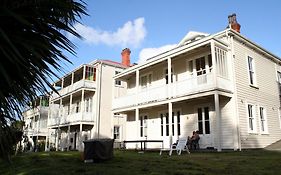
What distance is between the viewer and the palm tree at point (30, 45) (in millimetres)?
2197

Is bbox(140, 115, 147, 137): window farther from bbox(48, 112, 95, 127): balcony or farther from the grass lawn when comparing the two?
the grass lawn

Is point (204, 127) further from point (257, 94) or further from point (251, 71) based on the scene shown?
point (251, 71)

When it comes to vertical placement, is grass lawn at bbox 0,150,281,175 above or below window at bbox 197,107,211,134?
below

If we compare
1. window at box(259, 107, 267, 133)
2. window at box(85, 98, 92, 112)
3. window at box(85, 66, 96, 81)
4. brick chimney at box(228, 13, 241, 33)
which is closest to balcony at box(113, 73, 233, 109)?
window at box(259, 107, 267, 133)

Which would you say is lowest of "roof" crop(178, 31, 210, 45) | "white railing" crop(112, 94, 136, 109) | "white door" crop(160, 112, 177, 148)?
"white door" crop(160, 112, 177, 148)

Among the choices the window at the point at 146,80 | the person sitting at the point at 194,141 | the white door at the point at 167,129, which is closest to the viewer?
the person sitting at the point at 194,141

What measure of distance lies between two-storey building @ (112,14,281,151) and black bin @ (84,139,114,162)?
6142 millimetres

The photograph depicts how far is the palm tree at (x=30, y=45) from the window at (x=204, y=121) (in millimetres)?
15605

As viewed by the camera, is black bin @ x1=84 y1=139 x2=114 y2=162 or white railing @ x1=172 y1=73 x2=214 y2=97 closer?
black bin @ x1=84 y1=139 x2=114 y2=162

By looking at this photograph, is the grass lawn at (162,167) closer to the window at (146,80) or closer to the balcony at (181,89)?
the balcony at (181,89)

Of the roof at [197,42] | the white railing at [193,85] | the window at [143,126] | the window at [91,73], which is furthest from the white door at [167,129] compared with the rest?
the window at [91,73]

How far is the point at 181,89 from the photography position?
Answer: 17359mm

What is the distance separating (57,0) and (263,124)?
18112 millimetres

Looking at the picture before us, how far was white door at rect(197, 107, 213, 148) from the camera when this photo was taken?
1673 cm
